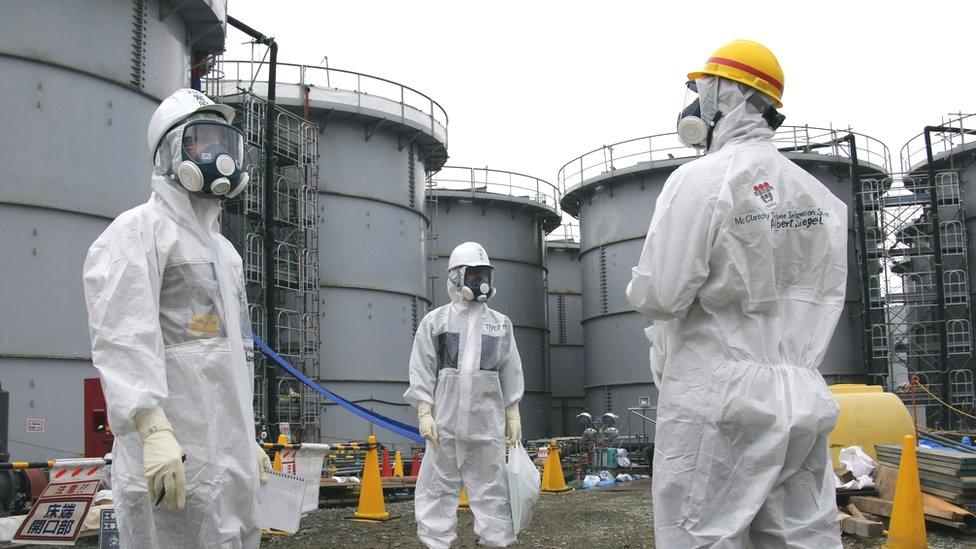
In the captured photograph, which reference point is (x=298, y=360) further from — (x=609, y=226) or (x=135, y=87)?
(x=609, y=226)

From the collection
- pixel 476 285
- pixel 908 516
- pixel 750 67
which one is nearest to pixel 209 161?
pixel 750 67

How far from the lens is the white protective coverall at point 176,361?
303 cm

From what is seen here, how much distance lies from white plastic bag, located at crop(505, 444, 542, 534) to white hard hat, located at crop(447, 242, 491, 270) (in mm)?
1564

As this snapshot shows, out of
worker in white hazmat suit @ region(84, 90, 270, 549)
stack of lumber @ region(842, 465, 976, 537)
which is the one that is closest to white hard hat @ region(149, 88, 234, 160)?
worker in white hazmat suit @ region(84, 90, 270, 549)

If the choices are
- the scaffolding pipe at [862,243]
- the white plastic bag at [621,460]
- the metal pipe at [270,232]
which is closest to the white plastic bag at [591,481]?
the white plastic bag at [621,460]

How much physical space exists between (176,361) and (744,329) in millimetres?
1992

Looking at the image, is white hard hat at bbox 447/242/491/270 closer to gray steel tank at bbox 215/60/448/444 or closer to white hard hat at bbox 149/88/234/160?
white hard hat at bbox 149/88/234/160

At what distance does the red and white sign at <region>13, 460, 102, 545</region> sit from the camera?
22.0 feet

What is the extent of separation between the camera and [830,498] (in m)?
3.05

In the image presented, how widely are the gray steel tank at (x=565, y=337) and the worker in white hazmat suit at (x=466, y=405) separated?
68.8 ft

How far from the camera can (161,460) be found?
2.85 metres

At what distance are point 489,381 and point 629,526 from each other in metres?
2.09

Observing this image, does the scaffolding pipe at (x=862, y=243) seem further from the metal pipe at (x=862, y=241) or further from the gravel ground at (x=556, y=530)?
the gravel ground at (x=556, y=530)

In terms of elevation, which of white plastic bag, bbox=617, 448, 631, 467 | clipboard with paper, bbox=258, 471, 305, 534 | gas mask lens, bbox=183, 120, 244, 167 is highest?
gas mask lens, bbox=183, 120, 244, 167
